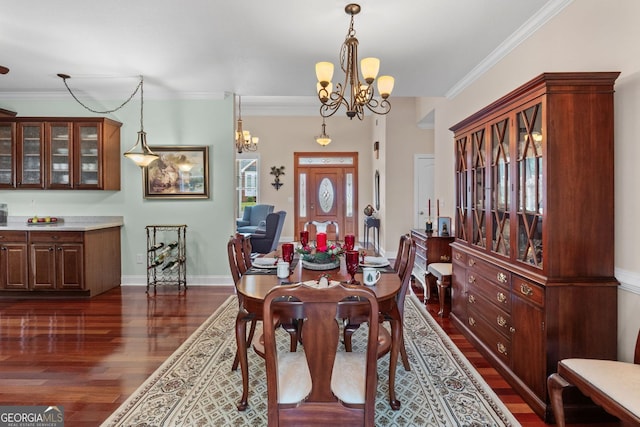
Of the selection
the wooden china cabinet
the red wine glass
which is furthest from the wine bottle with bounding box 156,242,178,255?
the wooden china cabinet

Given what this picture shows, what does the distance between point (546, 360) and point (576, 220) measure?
0.82m

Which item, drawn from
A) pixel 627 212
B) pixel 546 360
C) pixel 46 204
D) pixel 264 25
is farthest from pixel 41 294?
pixel 627 212

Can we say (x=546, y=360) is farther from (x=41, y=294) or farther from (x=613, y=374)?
(x=41, y=294)

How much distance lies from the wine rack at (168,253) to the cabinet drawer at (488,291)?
12.0ft

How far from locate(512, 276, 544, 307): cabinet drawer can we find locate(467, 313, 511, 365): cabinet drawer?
1.26 feet

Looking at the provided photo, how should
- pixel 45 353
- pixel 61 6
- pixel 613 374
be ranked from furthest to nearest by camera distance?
1. pixel 45 353
2. pixel 61 6
3. pixel 613 374

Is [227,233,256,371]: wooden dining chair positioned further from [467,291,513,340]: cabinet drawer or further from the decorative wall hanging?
the decorative wall hanging

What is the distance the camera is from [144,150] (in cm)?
444

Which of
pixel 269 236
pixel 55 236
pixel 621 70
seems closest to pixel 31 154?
pixel 55 236

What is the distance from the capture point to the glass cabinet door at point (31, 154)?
183 inches

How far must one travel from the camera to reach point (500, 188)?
8.68ft

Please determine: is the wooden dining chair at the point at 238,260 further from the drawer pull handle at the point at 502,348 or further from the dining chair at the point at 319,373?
the drawer pull handle at the point at 502,348

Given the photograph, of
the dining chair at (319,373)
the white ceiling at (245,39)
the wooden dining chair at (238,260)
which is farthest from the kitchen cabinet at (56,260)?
the dining chair at (319,373)

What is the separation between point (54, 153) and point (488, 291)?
5405 millimetres
